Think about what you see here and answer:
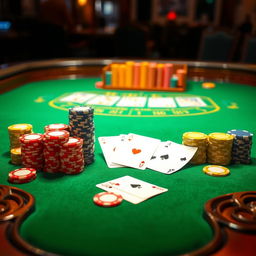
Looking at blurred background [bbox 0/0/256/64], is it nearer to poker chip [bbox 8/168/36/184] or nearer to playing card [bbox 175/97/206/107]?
playing card [bbox 175/97/206/107]

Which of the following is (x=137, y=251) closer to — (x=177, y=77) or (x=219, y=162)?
(x=219, y=162)

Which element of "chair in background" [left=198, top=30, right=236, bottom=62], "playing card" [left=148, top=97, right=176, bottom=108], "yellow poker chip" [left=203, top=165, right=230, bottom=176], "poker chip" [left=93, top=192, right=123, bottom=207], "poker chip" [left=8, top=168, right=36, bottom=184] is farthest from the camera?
"chair in background" [left=198, top=30, right=236, bottom=62]

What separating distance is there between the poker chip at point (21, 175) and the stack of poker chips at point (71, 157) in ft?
0.48

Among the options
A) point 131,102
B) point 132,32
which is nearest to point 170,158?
point 131,102

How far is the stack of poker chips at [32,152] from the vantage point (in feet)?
5.60

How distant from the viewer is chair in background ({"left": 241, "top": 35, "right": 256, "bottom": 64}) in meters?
5.31


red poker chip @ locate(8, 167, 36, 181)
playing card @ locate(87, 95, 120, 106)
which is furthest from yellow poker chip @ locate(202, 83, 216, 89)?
red poker chip @ locate(8, 167, 36, 181)

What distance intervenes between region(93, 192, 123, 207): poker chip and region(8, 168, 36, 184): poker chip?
36 cm

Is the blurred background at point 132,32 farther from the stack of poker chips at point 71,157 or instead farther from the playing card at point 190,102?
the stack of poker chips at point 71,157

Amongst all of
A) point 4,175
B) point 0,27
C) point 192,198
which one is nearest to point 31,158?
point 4,175

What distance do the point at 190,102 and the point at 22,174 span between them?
2.06 meters

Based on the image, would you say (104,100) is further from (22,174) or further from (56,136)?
(22,174)

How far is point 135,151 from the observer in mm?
1922

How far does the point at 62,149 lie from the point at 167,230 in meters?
0.69
